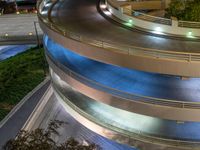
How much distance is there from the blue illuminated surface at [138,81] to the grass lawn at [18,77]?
1235 centimetres

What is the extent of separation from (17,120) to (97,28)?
41.2ft

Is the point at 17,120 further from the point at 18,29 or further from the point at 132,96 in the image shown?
the point at 18,29

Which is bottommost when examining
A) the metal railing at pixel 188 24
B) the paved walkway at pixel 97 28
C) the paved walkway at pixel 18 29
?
the paved walkway at pixel 18 29

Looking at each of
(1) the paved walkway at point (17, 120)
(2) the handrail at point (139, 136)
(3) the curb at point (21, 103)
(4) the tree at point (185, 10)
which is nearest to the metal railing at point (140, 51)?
(2) the handrail at point (139, 136)

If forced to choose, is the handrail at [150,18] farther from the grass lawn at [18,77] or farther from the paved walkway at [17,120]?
the grass lawn at [18,77]

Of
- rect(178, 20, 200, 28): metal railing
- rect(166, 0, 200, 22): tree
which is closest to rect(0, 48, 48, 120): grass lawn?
rect(166, 0, 200, 22): tree

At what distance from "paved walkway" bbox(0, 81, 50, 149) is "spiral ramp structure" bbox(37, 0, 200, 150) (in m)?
6.52

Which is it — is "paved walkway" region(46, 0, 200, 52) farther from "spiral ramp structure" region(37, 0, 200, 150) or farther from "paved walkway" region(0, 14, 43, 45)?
"paved walkway" region(0, 14, 43, 45)

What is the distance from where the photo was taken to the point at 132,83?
75.0ft

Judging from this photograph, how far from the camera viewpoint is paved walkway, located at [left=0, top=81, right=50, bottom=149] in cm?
3006

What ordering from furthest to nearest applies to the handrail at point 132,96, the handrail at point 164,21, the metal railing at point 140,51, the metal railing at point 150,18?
1. the metal railing at point 150,18
2. the handrail at point 164,21
3. the handrail at point 132,96
4. the metal railing at point 140,51

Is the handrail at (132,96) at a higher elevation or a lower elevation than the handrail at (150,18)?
lower

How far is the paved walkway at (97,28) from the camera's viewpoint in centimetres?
2150

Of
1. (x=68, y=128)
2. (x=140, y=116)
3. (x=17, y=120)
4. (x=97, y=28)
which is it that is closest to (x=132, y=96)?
(x=140, y=116)
